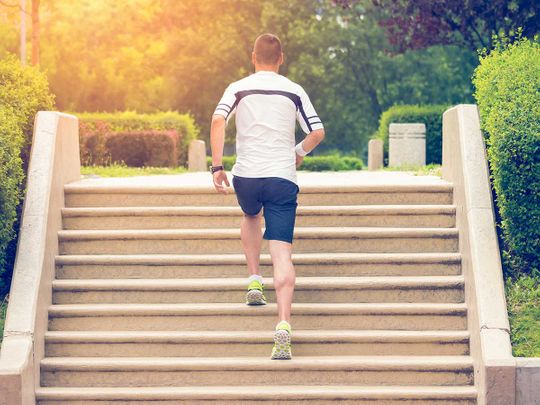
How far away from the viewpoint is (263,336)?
27.7 ft

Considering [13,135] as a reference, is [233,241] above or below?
below

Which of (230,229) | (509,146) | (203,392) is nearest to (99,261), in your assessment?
(230,229)

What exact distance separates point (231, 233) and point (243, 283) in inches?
27.0

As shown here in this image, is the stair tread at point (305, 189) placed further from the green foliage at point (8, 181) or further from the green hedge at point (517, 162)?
the green foliage at point (8, 181)

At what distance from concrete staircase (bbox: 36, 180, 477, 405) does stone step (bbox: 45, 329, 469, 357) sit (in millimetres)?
11

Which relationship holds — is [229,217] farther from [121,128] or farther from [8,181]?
[121,128]

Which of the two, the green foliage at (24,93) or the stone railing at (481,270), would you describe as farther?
the green foliage at (24,93)

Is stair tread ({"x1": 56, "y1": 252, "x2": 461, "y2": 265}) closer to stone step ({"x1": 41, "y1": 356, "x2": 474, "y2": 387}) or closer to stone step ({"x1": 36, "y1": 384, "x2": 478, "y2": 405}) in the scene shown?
stone step ({"x1": 41, "y1": 356, "x2": 474, "y2": 387})

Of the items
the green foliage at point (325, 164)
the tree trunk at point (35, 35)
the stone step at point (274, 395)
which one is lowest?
the stone step at point (274, 395)

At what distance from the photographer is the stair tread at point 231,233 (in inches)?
375

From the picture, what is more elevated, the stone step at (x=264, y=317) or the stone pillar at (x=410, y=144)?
the stone pillar at (x=410, y=144)

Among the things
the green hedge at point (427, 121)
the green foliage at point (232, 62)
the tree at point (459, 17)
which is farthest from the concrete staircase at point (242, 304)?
the green foliage at point (232, 62)

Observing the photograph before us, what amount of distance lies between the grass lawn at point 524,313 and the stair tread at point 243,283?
0.47 m

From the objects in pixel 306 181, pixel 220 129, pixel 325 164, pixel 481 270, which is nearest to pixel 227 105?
pixel 220 129
